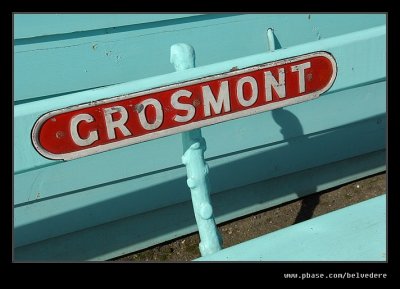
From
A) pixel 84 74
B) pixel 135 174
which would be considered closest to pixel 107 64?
pixel 84 74

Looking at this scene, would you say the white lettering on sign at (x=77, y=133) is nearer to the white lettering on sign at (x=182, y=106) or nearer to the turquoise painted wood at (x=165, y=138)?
the turquoise painted wood at (x=165, y=138)

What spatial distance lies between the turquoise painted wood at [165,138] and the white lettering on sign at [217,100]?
0.16ft

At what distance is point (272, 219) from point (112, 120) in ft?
4.61

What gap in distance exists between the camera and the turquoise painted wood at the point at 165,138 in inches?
58.0

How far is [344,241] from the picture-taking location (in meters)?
1.51

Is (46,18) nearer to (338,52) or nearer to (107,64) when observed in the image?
(107,64)

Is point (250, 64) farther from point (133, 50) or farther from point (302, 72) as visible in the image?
point (133, 50)

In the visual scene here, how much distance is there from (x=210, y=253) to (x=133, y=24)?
834mm

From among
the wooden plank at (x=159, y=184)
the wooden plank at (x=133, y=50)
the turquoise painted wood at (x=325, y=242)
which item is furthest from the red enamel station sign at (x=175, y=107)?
the wooden plank at (x=159, y=184)

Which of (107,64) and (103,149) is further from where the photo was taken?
(107,64)

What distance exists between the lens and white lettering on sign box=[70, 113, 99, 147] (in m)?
1.19

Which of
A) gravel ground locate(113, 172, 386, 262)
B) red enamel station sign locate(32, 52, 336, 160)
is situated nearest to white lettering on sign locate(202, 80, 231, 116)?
red enamel station sign locate(32, 52, 336, 160)

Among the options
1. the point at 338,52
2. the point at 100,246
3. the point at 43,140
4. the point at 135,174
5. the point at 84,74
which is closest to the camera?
the point at 43,140

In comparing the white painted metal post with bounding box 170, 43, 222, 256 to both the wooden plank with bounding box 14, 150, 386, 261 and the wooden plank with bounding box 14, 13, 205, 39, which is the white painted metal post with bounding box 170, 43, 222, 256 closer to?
the wooden plank with bounding box 14, 13, 205, 39
